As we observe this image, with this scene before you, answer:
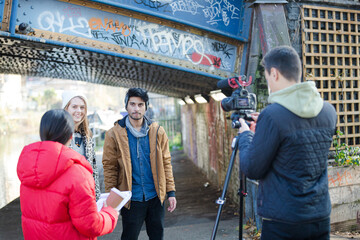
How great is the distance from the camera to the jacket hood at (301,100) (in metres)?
1.85

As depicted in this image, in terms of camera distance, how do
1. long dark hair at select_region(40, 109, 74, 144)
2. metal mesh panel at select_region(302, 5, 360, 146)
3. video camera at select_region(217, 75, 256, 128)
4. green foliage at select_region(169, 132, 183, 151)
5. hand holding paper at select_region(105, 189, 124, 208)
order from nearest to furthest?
1. long dark hair at select_region(40, 109, 74, 144)
2. hand holding paper at select_region(105, 189, 124, 208)
3. video camera at select_region(217, 75, 256, 128)
4. metal mesh panel at select_region(302, 5, 360, 146)
5. green foliage at select_region(169, 132, 183, 151)

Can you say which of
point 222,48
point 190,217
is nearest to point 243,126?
point 222,48

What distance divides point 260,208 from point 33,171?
1.36m

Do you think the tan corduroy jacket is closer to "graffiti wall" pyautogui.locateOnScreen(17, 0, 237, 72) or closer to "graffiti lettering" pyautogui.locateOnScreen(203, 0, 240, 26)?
"graffiti wall" pyautogui.locateOnScreen(17, 0, 237, 72)

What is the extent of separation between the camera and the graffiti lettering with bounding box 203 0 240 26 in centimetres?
520

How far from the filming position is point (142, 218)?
3.06 m

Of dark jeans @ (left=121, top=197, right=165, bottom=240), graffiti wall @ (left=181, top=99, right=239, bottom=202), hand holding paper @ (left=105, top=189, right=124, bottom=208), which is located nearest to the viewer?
hand holding paper @ (left=105, top=189, right=124, bottom=208)

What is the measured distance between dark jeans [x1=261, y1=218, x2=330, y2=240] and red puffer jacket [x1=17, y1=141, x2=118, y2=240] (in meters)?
1.06

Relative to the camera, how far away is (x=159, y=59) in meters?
5.01

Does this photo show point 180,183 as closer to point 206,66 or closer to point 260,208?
point 206,66

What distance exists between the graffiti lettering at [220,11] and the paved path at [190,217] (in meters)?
3.30

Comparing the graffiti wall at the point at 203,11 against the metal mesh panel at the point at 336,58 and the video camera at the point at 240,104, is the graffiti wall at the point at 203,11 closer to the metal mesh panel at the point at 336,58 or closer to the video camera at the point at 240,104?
the metal mesh panel at the point at 336,58

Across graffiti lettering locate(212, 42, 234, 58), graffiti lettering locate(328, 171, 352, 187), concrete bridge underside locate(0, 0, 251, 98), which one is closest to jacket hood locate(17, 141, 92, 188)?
concrete bridge underside locate(0, 0, 251, 98)

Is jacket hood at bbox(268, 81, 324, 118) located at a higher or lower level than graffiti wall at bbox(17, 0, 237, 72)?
lower
